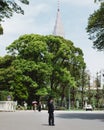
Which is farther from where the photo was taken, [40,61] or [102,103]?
[102,103]

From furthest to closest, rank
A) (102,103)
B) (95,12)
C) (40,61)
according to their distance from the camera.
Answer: (102,103) → (40,61) → (95,12)

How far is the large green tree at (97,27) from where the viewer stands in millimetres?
47431

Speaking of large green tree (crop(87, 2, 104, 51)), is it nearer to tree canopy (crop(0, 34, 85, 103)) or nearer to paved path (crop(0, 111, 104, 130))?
paved path (crop(0, 111, 104, 130))

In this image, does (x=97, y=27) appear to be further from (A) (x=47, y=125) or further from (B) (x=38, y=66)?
(B) (x=38, y=66)

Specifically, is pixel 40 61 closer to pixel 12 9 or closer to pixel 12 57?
pixel 12 57

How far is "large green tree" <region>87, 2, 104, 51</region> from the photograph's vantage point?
47.4m

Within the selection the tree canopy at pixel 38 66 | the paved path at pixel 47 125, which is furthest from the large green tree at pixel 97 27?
the tree canopy at pixel 38 66

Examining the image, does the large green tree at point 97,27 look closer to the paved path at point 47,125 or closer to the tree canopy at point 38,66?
the paved path at point 47,125

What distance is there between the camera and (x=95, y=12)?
4866 cm

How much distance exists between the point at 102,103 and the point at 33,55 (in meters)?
44.5

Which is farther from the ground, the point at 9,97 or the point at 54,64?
the point at 54,64

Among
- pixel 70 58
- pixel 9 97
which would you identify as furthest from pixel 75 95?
pixel 9 97

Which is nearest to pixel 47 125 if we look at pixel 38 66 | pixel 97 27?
pixel 97 27

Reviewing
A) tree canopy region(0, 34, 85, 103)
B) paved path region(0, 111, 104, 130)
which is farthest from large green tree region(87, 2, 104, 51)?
tree canopy region(0, 34, 85, 103)
